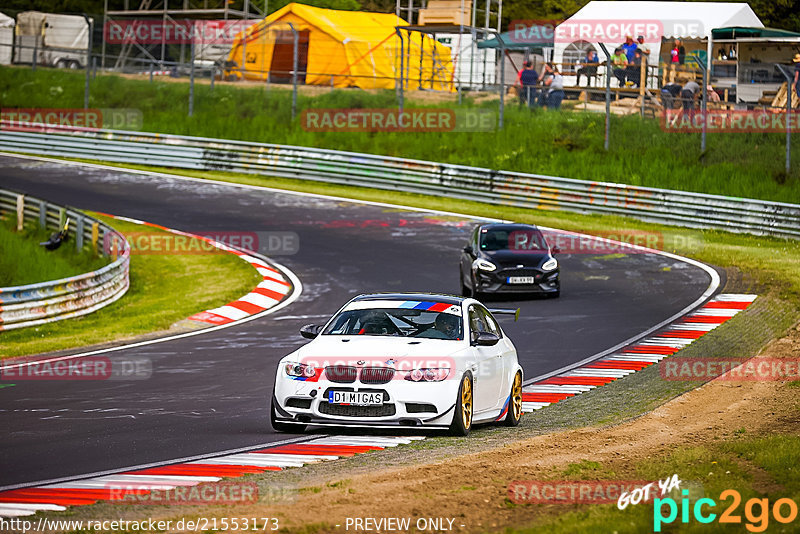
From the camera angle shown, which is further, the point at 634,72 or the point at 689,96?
the point at 634,72

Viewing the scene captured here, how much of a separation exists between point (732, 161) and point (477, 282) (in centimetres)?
1499

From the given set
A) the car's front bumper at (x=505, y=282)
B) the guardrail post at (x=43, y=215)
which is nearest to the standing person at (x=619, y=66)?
the car's front bumper at (x=505, y=282)

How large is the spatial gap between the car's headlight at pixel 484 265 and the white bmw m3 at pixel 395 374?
34.4 ft

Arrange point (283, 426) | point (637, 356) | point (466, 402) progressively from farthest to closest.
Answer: point (637, 356)
point (283, 426)
point (466, 402)

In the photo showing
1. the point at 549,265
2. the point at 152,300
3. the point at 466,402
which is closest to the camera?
the point at 466,402

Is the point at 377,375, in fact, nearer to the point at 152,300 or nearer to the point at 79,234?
the point at 152,300

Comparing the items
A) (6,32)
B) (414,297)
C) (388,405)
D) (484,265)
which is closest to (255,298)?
(484,265)

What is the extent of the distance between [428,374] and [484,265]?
11922 mm

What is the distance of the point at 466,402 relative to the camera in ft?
34.5

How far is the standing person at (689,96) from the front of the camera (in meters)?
34.6

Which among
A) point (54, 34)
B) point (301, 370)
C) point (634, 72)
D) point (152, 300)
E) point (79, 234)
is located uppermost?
point (54, 34)

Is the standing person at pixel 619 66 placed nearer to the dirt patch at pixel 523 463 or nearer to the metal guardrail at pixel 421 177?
the metal guardrail at pixel 421 177

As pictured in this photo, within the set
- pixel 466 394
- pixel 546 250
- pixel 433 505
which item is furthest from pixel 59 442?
pixel 546 250

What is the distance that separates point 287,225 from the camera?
3120cm
